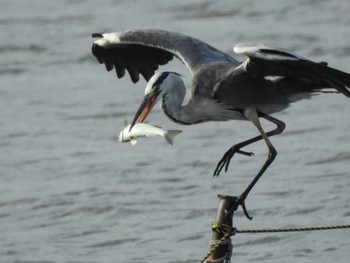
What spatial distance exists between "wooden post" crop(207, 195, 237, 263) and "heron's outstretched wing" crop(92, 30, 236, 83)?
138 centimetres

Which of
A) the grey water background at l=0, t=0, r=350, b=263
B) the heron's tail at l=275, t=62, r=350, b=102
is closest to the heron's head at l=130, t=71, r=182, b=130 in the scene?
the heron's tail at l=275, t=62, r=350, b=102

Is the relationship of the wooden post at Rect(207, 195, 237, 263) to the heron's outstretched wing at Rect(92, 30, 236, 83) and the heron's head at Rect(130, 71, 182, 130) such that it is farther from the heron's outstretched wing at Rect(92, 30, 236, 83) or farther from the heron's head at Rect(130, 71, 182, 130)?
the heron's outstretched wing at Rect(92, 30, 236, 83)

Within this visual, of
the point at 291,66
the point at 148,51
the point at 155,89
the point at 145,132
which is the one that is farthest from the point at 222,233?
the point at 148,51

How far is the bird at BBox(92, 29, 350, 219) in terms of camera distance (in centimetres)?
765

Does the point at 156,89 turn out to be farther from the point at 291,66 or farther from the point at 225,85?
the point at 291,66

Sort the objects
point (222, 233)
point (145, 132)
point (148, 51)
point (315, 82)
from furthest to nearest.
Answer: point (148, 51) < point (315, 82) < point (145, 132) < point (222, 233)

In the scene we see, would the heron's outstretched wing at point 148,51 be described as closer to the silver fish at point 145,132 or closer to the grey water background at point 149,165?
the silver fish at point 145,132

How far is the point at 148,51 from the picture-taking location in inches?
351

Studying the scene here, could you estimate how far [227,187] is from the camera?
34.4 ft

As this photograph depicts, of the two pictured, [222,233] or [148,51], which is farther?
[148,51]

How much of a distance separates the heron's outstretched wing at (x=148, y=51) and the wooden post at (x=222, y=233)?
1.38 meters

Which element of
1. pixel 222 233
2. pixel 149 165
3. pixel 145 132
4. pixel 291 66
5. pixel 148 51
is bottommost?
pixel 149 165

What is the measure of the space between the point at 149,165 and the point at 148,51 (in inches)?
97.1

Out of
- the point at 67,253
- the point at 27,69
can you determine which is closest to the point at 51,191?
the point at 67,253
